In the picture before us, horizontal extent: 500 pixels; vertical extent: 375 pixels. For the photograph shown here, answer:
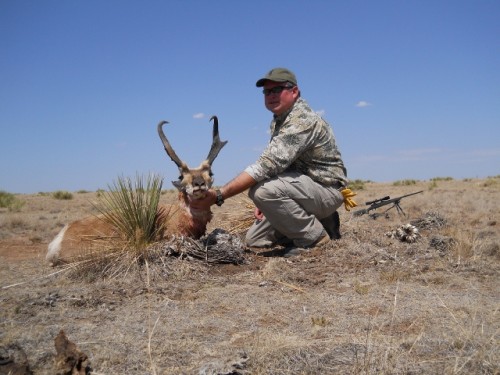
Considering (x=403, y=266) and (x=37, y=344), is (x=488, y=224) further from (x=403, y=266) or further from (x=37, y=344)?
(x=37, y=344)

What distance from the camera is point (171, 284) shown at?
452cm

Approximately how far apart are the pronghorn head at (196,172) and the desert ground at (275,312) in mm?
878

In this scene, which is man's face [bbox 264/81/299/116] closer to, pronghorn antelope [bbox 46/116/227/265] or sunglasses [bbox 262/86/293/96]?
sunglasses [bbox 262/86/293/96]

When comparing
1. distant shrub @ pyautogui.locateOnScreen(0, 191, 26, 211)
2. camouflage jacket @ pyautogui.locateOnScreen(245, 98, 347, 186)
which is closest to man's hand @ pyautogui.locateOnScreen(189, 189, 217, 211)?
camouflage jacket @ pyautogui.locateOnScreen(245, 98, 347, 186)

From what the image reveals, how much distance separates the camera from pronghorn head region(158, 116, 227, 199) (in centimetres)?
559

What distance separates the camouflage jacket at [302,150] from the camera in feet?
18.8

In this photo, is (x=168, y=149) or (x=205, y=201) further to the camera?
(x=168, y=149)

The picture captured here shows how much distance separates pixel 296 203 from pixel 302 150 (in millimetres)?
714

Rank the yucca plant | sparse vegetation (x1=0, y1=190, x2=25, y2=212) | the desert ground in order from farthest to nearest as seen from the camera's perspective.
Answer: sparse vegetation (x1=0, y1=190, x2=25, y2=212)
the yucca plant
the desert ground

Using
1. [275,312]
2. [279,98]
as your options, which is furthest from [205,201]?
[275,312]

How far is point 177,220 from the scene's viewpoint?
6.05m

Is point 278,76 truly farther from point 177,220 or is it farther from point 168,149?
point 177,220


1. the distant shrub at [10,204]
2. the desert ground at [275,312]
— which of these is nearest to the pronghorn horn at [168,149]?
the desert ground at [275,312]

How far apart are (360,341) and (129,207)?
3.27m
